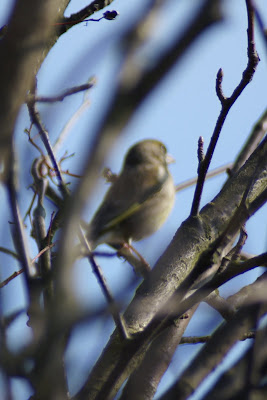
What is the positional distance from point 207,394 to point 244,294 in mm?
1491

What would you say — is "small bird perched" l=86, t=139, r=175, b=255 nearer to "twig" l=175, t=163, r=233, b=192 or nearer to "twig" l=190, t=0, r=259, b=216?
"twig" l=175, t=163, r=233, b=192

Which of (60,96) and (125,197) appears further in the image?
(125,197)

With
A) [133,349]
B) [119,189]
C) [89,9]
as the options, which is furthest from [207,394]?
[119,189]

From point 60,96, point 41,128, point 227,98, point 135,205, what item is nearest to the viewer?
point 41,128

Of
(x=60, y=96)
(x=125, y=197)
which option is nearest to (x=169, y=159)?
(x=125, y=197)

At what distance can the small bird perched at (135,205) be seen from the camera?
4.63 m

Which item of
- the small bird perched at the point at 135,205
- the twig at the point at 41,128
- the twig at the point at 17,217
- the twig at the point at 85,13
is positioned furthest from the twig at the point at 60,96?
the small bird perched at the point at 135,205

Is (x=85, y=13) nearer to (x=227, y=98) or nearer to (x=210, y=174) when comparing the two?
(x=227, y=98)

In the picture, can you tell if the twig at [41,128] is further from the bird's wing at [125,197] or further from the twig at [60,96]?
the bird's wing at [125,197]

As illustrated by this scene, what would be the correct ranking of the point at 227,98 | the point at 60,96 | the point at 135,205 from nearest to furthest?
1. the point at 60,96
2. the point at 227,98
3. the point at 135,205

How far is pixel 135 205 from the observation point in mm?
4875

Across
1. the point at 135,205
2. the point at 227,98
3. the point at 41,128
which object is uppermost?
the point at 41,128

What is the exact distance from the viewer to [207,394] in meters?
1.91

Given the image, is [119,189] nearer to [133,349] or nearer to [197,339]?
[197,339]
